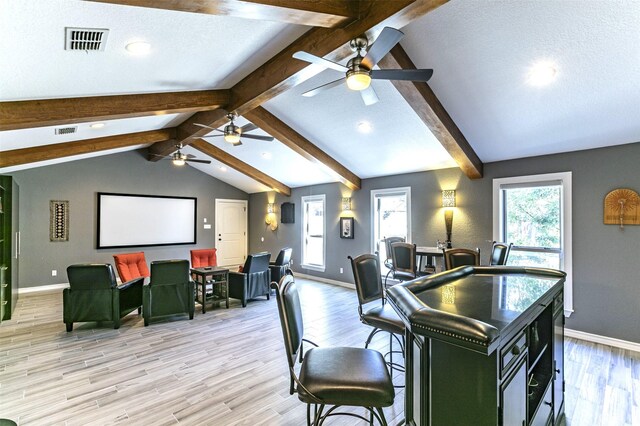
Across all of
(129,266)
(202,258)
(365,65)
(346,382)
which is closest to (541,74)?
(365,65)

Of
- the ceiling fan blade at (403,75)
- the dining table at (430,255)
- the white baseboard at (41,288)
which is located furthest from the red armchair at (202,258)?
the ceiling fan blade at (403,75)

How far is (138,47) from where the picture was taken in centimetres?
255

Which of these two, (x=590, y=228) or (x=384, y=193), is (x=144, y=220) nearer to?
(x=384, y=193)

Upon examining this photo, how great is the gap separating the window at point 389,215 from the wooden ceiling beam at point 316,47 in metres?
3.60

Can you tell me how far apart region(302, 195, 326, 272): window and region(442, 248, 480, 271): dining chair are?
4339mm

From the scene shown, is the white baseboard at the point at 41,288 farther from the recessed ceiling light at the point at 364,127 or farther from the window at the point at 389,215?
the recessed ceiling light at the point at 364,127

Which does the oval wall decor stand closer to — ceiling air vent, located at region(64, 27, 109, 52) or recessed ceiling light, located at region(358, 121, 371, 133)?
recessed ceiling light, located at region(358, 121, 371, 133)

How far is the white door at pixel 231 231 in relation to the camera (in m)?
9.59

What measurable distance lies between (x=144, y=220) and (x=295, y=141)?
502 cm

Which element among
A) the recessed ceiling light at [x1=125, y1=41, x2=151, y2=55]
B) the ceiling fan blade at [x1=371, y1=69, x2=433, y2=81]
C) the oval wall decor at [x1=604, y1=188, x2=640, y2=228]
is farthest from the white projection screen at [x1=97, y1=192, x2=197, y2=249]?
the oval wall decor at [x1=604, y1=188, x2=640, y2=228]

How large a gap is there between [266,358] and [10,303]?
4422mm

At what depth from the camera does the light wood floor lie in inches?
96.9

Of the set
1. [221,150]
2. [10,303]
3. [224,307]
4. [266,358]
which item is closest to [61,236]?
[10,303]

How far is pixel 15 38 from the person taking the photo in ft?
6.73
